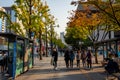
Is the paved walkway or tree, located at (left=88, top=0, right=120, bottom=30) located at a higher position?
tree, located at (left=88, top=0, right=120, bottom=30)

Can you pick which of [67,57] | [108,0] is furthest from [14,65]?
[67,57]

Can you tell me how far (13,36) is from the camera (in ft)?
76.2

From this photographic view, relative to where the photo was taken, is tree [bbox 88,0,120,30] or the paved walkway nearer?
the paved walkway

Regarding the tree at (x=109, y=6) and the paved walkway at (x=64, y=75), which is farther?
the tree at (x=109, y=6)

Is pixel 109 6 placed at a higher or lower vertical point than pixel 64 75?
higher

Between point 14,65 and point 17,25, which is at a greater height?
point 17,25

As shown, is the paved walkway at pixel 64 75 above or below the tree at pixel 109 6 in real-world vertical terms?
below

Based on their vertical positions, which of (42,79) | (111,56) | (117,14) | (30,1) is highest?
(30,1)

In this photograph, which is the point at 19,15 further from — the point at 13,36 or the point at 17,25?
the point at 13,36

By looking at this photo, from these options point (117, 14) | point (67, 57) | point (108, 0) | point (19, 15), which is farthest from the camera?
point (19, 15)

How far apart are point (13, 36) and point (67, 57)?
12050mm

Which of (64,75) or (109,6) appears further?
(64,75)

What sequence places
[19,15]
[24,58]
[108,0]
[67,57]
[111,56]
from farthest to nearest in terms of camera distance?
[19,15]
[67,57]
[24,58]
[108,0]
[111,56]

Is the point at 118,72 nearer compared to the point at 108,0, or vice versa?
the point at 118,72
